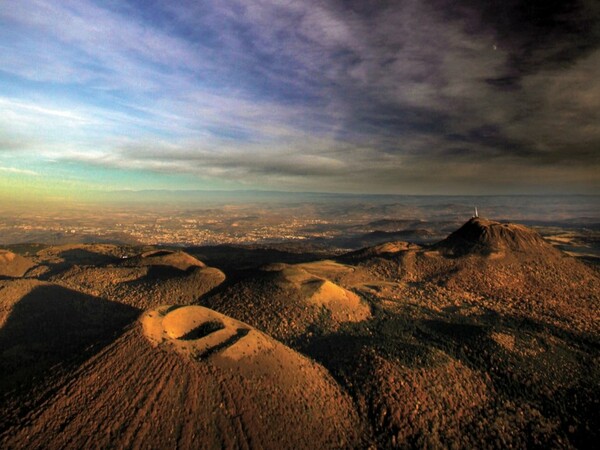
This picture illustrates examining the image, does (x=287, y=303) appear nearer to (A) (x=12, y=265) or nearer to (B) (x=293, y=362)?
(B) (x=293, y=362)

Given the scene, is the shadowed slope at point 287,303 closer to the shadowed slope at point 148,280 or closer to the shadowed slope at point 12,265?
the shadowed slope at point 148,280

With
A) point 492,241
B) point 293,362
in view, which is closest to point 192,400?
point 293,362

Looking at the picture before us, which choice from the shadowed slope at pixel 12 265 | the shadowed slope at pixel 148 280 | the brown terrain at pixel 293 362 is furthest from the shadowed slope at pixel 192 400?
the shadowed slope at pixel 12 265

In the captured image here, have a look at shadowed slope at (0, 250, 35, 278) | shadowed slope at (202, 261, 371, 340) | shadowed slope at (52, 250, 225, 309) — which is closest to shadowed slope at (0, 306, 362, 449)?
shadowed slope at (202, 261, 371, 340)

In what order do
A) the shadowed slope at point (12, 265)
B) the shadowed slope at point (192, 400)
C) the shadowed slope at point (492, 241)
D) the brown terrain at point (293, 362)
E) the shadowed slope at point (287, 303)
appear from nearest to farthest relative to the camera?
the shadowed slope at point (192, 400)
the brown terrain at point (293, 362)
the shadowed slope at point (287, 303)
the shadowed slope at point (12, 265)
the shadowed slope at point (492, 241)

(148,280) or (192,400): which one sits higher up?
(192,400)

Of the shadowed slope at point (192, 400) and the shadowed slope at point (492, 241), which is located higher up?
the shadowed slope at point (492, 241)

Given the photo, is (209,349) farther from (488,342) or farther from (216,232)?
(216,232)

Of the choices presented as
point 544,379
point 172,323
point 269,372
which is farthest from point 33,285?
point 544,379
